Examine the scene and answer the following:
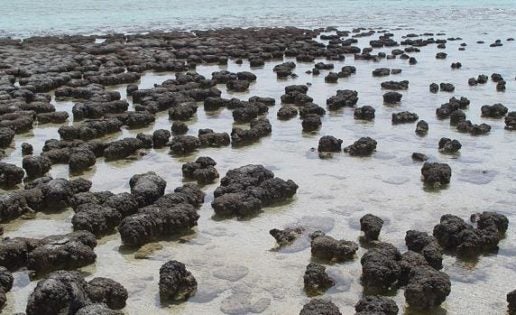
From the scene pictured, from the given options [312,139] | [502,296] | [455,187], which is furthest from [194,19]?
[502,296]

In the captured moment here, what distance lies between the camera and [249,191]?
33.4ft

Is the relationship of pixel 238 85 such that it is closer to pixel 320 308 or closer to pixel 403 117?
pixel 403 117

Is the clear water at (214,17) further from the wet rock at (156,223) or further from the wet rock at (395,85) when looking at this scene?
the wet rock at (156,223)

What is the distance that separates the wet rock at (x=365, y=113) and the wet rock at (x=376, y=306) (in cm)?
934

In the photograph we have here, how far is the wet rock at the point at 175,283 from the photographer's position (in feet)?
24.0

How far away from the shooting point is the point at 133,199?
9.74m

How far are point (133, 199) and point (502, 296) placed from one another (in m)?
5.58

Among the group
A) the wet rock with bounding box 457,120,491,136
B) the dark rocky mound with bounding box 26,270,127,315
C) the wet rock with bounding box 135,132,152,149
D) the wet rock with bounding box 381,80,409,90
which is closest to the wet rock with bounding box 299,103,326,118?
the wet rock with bounding box 457,120,491,136

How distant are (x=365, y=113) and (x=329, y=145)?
3169 mm

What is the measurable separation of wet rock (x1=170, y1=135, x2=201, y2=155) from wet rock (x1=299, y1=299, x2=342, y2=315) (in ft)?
23.0

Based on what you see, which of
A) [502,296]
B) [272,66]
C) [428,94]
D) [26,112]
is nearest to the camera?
[502,296]

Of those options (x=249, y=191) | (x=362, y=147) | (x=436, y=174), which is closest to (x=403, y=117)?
(x=362, y=147)

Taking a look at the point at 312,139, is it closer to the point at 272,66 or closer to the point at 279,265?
the point at 279,265

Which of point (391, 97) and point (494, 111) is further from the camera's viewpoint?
point (391, 97)
